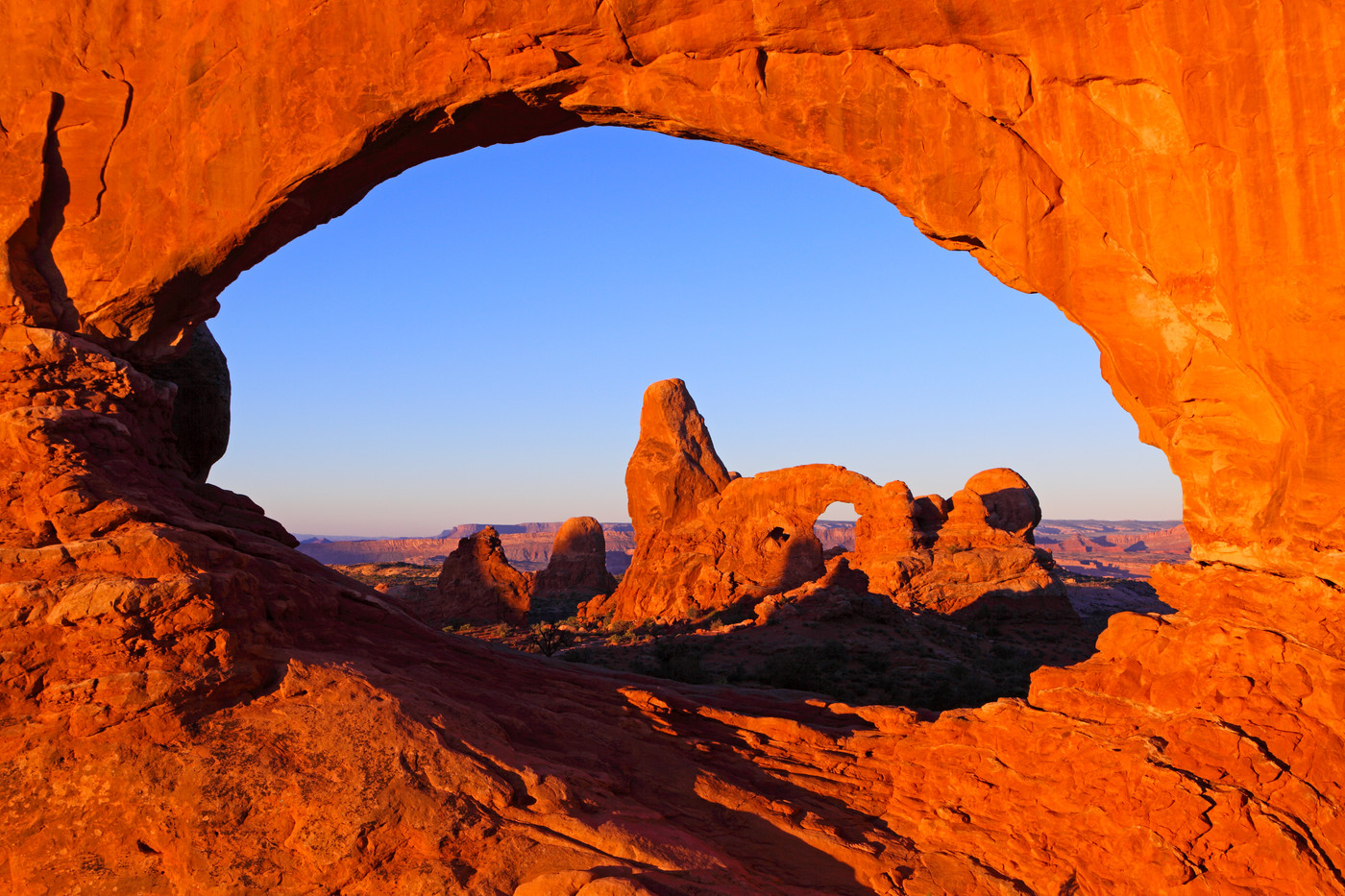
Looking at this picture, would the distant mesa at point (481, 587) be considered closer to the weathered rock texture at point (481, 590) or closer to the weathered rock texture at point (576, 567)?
the weathered rock texture at point (481, 590)

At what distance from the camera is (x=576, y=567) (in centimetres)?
3853

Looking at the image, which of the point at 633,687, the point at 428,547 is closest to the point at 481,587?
the point at 633,687

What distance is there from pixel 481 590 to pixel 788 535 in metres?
11.0

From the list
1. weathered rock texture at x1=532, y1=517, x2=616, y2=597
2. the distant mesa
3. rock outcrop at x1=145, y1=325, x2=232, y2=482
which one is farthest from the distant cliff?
rock outcrop at x1=145, y1=325, x2=232, y2=482

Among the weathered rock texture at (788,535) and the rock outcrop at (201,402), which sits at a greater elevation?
the rock outcrop at (201,402)

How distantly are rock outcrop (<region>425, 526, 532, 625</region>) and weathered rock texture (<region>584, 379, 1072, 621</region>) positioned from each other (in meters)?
4.46

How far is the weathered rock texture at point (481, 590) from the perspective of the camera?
84.1 feet

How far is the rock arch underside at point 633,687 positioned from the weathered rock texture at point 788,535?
55.8 feet

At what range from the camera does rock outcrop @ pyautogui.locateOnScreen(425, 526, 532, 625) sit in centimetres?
2562

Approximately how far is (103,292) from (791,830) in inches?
289

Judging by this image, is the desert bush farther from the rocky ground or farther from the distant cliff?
the distant cliff

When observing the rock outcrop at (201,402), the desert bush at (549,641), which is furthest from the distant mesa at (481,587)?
the rock outcrop at (201,402)

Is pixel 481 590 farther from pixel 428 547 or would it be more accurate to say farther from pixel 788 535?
pixel 428 547

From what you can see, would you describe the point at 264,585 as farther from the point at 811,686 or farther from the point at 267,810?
the point at 811,686
